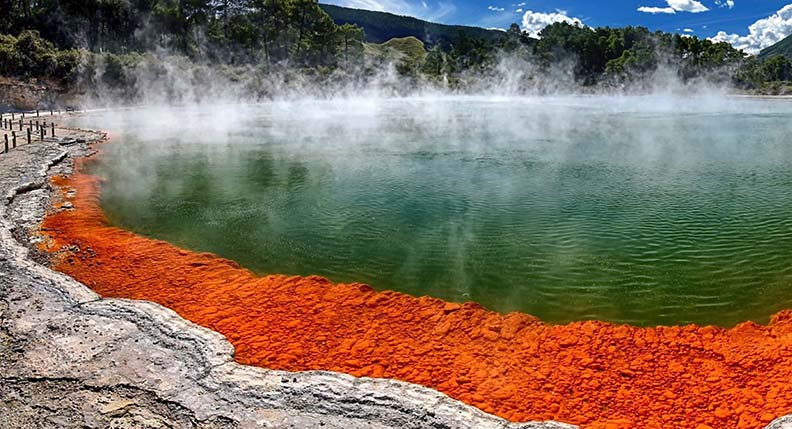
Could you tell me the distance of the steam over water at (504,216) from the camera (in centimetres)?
865

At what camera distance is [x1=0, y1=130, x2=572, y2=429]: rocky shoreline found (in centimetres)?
520

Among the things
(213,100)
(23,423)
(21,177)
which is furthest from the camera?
(213,100)

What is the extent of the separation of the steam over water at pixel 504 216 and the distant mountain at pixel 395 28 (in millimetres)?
125337

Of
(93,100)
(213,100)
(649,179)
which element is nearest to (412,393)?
(649,179)

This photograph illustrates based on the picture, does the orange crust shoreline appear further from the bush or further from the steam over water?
the bush

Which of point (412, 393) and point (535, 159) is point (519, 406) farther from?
point (535, 159)

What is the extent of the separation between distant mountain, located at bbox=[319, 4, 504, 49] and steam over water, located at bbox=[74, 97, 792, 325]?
125337 millimetres

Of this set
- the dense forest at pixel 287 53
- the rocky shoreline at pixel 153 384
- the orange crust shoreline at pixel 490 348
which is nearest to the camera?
the rocky shoreline at pixel 153 384

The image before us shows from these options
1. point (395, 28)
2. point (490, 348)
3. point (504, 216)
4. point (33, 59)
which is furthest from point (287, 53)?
point (395, 28)

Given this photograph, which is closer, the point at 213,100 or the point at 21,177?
the point at 21,177

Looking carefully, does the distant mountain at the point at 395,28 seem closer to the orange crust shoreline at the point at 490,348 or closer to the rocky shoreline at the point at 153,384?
the orange crust shoreline at the point at 490,348

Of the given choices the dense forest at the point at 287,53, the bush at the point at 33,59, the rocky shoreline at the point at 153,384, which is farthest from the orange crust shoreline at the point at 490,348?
the dense forest at the point at 287,53

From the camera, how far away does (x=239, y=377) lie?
19.4 ft

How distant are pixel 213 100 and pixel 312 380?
1934 inches
